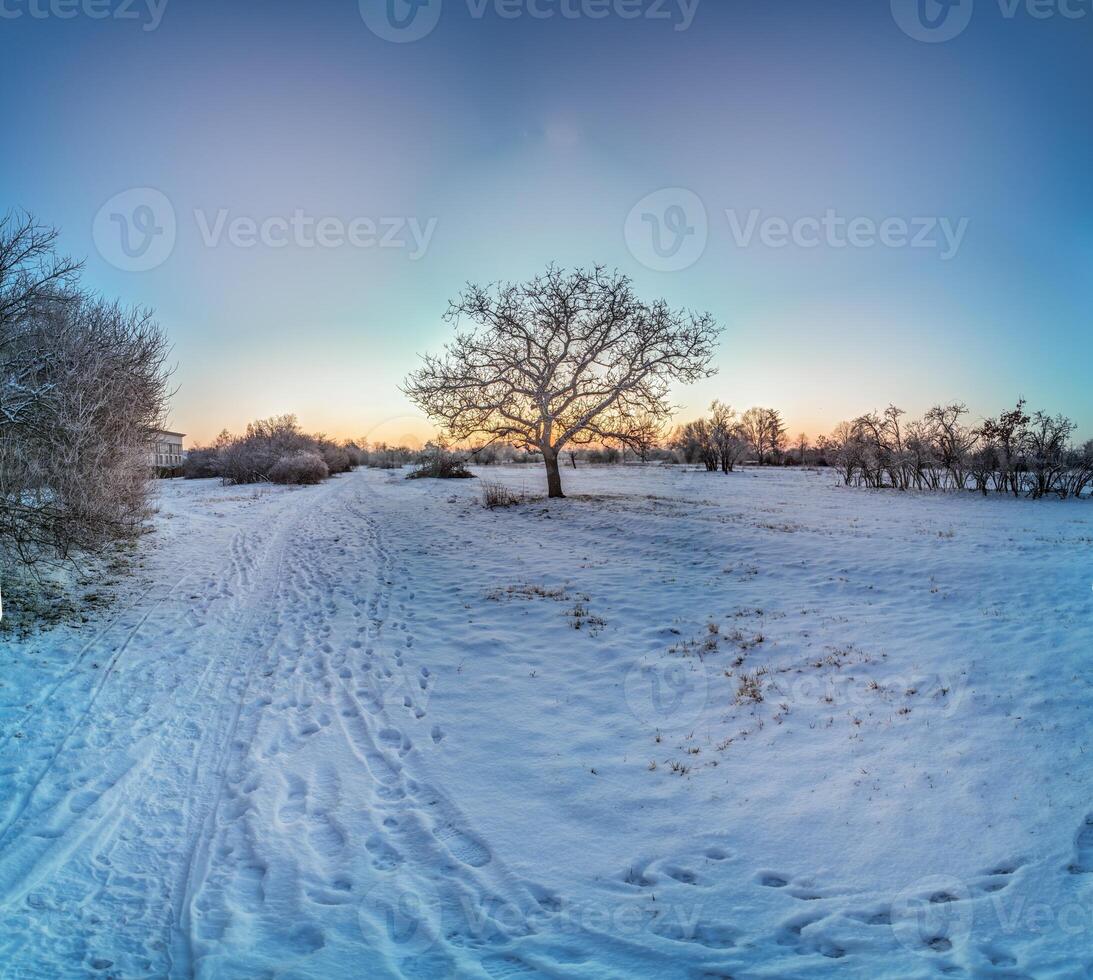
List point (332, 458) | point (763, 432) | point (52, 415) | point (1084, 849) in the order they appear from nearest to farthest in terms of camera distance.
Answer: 1. point (1084, 849)
2. point (52, 415)
3. point (332, 458)
4. point (763, 432)

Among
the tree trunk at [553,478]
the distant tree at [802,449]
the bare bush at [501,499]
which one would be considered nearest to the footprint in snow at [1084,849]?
the bare bush at [501,499]

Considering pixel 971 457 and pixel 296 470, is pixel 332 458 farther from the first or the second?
pixel 971 457

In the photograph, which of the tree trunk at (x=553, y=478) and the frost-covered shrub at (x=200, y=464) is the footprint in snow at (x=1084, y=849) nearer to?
the tree trunk at (x=553, y=478)

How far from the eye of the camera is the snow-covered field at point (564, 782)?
3201 mm

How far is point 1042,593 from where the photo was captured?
8.54m

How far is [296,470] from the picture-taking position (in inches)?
1558

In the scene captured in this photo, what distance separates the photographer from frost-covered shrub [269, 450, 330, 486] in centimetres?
3941

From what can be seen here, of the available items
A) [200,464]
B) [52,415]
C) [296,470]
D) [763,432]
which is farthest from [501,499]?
[763,432]

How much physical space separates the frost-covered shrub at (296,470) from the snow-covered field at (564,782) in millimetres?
31677

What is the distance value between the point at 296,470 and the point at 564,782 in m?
39.7

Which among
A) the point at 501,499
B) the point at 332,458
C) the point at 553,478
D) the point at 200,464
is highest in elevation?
the point at 332,458

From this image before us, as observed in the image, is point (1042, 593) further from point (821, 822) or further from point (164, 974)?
point (164, 974)

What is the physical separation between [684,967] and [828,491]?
3273cm

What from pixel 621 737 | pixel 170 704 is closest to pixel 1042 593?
pixel 621 737
